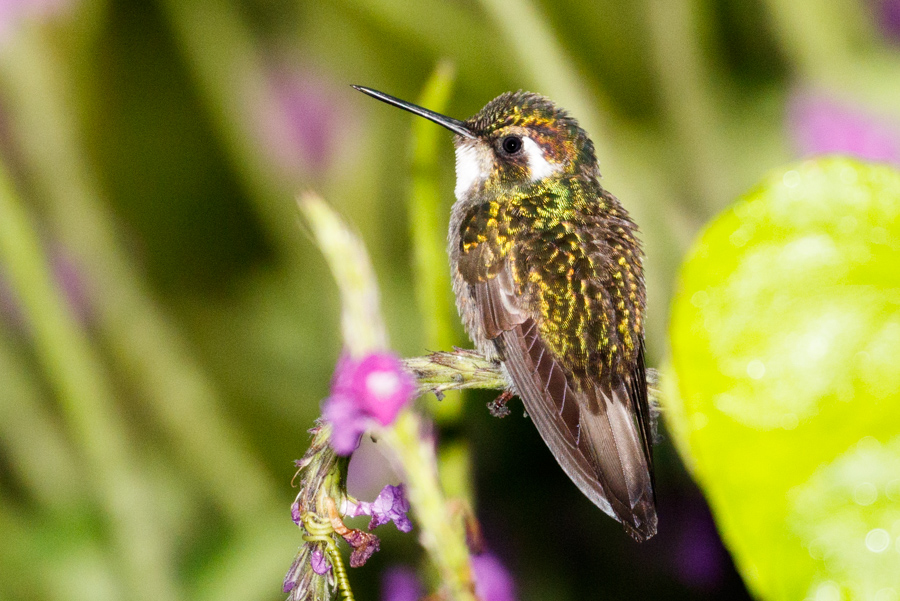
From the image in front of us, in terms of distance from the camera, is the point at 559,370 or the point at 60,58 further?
the point at 60,58

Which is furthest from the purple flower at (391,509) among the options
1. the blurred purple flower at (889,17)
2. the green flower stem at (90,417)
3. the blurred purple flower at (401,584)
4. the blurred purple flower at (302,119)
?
the blurred purple flower at (889,17)

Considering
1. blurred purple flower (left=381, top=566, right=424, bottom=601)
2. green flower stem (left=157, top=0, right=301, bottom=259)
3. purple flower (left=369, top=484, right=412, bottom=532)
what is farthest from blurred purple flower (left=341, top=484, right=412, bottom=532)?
green flower stem (left=157, top=0, right=301, bottom=259)

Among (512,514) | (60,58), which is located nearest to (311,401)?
(512,514)

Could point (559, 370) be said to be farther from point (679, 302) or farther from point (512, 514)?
point (512, 514)

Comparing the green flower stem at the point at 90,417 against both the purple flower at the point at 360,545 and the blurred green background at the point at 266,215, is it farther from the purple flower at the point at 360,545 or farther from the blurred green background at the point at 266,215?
the purple flower at the point at 360,545

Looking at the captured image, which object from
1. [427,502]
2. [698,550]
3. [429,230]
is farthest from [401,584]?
[427,502]

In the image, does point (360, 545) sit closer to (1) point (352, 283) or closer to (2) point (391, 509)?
(2) point (391, 509)
